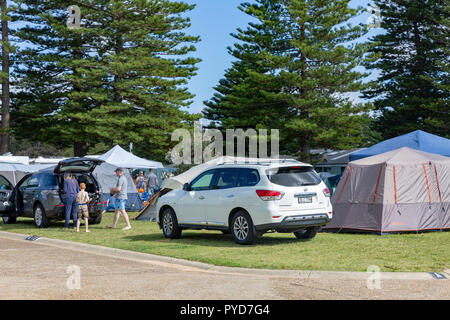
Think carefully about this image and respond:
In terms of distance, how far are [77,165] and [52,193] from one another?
1.17 meters

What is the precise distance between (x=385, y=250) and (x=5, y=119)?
124 feet

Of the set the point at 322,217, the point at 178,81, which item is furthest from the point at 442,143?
the point at 178,81

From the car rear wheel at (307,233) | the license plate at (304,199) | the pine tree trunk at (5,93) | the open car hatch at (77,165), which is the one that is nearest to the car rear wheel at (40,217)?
the open car hatch at (77,165)

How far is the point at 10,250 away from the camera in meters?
13.3

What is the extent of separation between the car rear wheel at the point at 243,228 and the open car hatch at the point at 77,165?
6563 millimetres

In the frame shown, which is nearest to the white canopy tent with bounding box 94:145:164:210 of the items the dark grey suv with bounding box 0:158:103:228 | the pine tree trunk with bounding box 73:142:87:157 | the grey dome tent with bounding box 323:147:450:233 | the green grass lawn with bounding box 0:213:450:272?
the dark grey suv with bounding box 0:158:103:228

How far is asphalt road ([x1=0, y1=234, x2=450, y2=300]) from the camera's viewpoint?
7738 millimetres

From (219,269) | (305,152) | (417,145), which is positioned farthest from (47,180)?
(305,152)

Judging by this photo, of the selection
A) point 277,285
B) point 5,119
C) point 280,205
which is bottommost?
point 277,285

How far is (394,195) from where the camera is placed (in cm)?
1570


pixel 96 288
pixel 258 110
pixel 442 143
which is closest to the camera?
pixel 96 288

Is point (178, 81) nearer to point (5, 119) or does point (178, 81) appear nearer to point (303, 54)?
point (303, 54)

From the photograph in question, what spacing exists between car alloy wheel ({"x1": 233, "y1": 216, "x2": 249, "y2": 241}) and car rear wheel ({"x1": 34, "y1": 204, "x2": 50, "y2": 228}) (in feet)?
26.0

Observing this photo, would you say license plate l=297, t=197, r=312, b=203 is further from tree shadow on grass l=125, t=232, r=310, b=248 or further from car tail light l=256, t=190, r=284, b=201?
tree shadow on grass l=125, t=232, r=310, b=248
